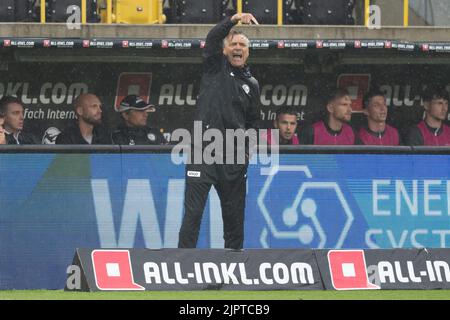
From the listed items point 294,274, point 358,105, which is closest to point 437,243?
point 294,274

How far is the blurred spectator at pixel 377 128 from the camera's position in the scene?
16.4 metres

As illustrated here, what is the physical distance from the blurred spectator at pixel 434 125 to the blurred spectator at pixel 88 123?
3.85m

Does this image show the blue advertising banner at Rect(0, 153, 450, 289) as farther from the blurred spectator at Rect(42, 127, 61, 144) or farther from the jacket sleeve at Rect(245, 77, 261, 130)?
the blurred spectator at Rect(42, 127, 61, 144)

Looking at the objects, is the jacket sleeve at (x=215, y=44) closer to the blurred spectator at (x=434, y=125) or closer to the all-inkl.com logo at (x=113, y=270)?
the all-inkl.com logo at (x=113, y=270)

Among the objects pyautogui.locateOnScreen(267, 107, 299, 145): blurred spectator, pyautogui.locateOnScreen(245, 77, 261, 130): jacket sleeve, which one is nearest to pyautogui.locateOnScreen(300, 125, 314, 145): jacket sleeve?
pyautogui.locateOnScreen(267, 107, 299, 145): blurred spectator

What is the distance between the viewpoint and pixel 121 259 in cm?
1040

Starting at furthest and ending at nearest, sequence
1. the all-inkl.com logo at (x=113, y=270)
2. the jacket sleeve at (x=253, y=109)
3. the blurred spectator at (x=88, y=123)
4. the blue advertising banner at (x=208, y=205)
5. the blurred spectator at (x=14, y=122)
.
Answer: the blurred spectator at (x=88, y=123) → the blurred spectator at (x=14, y=122) → the blue advertising banner at (x=208, y=205) → the jacket sleeve at (x=253, y=109) → the all-inkl.com logo at (x=113, y=270)

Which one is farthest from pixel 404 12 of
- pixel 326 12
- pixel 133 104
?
pixel 133 104

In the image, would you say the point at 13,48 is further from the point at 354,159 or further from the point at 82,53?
the point at 354,159

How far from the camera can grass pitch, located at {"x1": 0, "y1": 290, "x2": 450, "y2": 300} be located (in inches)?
384

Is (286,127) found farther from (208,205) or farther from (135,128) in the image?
(208,205)

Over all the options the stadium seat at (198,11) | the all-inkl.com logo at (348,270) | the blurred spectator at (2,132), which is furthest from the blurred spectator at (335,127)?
the all-inkl.com logo at (348,270)

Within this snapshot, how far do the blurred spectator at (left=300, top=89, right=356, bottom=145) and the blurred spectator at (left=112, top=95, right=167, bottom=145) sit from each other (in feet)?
6.30

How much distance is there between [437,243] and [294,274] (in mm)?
1812
